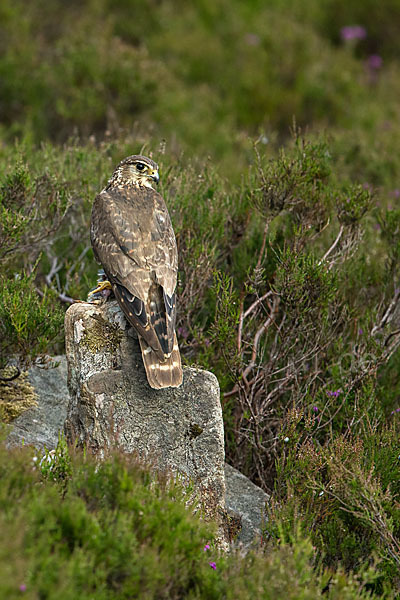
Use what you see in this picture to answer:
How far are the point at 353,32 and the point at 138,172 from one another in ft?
45.1

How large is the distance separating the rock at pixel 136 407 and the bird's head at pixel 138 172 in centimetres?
134

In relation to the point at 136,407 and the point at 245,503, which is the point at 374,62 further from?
the point at 136,407

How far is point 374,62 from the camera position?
16969mm

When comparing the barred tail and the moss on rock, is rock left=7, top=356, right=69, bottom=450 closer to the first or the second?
the moss on rock

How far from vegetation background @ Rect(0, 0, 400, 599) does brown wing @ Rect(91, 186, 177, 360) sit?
0.73 metres

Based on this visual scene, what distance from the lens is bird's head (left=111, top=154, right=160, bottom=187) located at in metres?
5.54

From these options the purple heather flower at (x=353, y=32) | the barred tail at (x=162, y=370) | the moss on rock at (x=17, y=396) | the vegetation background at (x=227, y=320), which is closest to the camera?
the vegetation background at (x=227, y=320)

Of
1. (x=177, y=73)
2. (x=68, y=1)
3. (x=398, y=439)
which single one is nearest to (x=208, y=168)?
(x=398, y=439)

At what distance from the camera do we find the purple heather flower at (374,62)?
1684 centimetres

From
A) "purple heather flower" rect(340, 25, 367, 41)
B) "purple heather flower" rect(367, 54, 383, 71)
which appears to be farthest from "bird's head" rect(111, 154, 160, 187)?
"purple heather flower" rect(340, 25, 367, 41)

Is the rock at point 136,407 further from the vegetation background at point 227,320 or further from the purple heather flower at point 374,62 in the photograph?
the purple heather flower at point 374,62

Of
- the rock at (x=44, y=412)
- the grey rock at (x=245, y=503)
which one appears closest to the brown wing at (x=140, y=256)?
the rock at (x=44, y=412)

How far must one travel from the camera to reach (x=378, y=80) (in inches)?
643

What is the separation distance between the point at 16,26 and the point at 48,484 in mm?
11905
